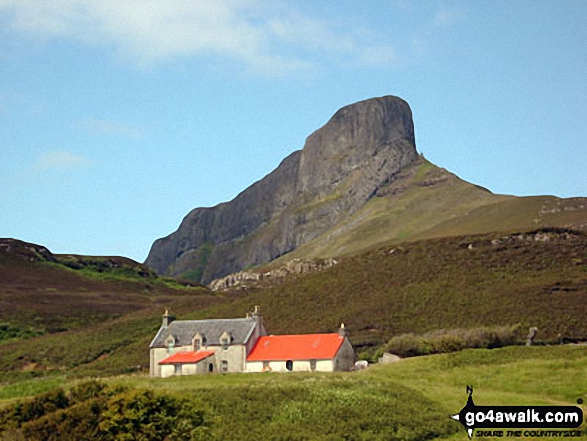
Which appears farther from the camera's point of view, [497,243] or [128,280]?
[128,280]

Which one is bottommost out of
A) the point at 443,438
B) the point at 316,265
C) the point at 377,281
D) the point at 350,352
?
the point at 443,438

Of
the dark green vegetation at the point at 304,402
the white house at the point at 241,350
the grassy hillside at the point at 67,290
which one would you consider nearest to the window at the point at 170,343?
the white house at the point at 241,350

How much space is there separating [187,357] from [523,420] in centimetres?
3222

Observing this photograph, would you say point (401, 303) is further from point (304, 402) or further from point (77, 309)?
point (77, 309)

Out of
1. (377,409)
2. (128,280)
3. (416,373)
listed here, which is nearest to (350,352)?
(416,373)

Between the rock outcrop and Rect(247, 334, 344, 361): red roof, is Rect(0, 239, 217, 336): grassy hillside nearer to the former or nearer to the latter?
the rock outcrop

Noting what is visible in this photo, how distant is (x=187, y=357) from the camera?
60812 mm

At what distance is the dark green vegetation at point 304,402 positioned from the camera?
3316cm

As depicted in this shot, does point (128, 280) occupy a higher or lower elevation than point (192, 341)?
higher

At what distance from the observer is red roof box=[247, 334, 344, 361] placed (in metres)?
58.1

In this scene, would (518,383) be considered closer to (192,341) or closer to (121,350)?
(192,341)

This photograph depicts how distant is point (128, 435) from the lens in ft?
104

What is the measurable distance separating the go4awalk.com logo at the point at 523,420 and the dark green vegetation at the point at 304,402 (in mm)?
2122

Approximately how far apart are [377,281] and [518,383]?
49518mm
